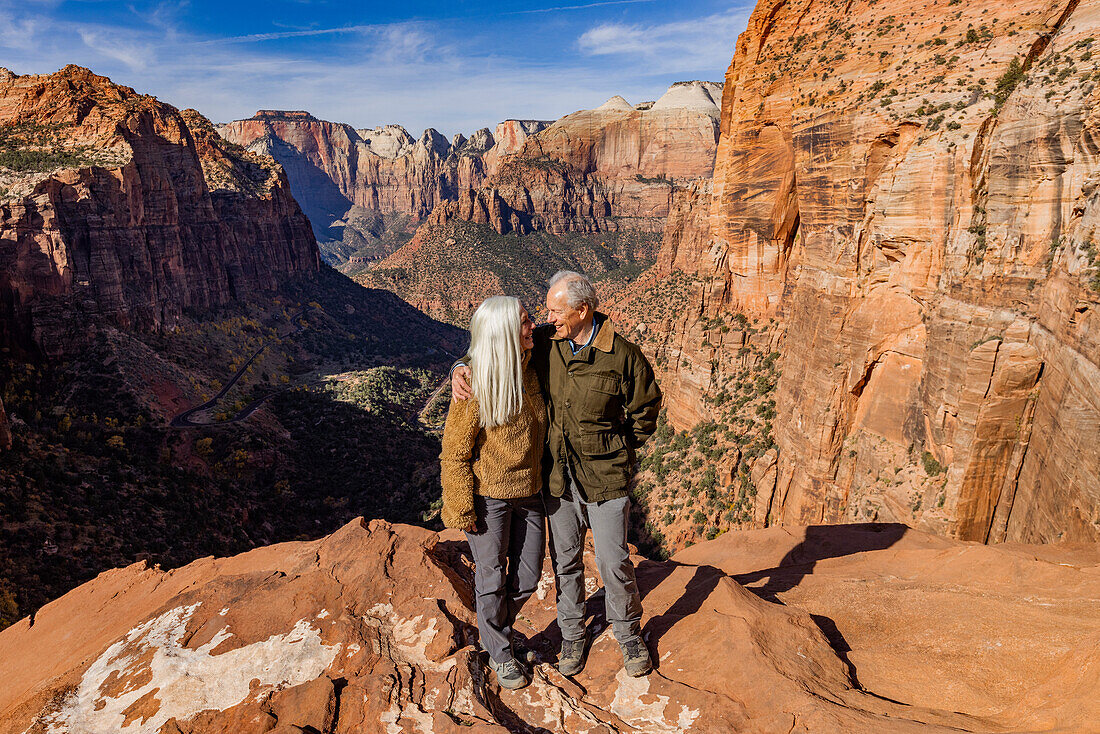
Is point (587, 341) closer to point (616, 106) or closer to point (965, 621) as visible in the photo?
point (965, 621)

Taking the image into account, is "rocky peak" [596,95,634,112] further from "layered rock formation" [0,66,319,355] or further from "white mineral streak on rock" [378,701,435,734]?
"white mineral streak on rock" [378,701,435,734]

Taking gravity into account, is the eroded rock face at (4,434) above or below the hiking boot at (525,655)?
below

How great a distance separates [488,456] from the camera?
18.4 ft

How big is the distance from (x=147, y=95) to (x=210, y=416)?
44080mm

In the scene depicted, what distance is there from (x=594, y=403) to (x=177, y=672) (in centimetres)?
507

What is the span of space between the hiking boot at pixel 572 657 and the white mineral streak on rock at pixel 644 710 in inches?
17.4

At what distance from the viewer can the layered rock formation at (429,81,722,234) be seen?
137 metres

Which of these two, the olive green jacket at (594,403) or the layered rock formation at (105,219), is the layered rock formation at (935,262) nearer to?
the olive green jacket at (594,403)

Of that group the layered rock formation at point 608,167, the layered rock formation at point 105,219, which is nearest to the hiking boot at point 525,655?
the layered rock formation at point 105,219

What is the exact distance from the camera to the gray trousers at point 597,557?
5.91m

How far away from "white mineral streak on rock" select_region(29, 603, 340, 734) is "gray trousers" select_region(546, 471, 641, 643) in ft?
8.52

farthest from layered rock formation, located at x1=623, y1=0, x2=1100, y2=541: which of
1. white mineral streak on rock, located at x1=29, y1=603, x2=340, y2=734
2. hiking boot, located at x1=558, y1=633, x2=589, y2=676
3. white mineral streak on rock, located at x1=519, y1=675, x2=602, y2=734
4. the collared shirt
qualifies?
white mineral streak on rock, located at x1=29, y1=603, x2=340, y2=734

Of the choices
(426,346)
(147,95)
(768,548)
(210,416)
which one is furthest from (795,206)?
(147,95)

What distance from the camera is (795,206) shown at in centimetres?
3105
